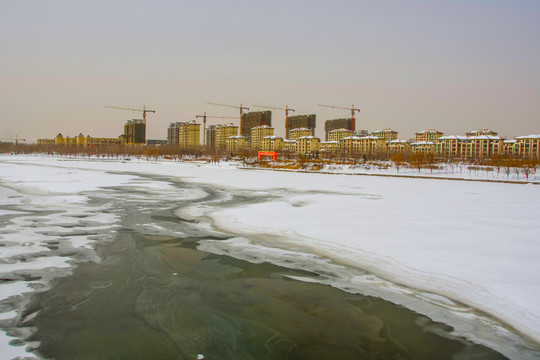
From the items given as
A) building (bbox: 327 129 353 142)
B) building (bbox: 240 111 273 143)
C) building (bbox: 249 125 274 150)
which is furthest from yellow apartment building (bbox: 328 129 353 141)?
building (bbox: 240 111 273 143)

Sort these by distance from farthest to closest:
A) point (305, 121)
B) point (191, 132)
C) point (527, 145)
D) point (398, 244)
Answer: point (305, 121) → point (191, 132) → point (527, 145) → point (398, 244)

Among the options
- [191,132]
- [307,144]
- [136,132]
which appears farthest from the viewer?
[136,132]

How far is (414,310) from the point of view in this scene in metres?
4.51

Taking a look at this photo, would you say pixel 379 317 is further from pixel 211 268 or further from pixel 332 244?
pixel 332 244

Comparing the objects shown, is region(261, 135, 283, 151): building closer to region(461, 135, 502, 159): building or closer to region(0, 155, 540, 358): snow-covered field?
region(461, 135, 502, 159): building

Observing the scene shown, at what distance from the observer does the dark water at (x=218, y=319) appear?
139 inches

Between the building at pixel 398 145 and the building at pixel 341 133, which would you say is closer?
the building at pixel 398 145

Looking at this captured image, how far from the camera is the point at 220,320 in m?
4.16

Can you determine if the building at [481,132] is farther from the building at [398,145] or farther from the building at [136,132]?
the building at [136,132]

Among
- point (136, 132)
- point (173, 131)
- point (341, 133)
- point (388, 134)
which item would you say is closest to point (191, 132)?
point (136, 132)

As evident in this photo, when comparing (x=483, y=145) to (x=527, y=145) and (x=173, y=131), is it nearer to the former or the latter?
(x=527, y=145)

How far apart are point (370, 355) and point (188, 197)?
1214 cm

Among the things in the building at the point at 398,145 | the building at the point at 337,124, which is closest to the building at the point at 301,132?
the building at the point at 337,124

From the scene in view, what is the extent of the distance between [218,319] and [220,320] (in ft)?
0.11
